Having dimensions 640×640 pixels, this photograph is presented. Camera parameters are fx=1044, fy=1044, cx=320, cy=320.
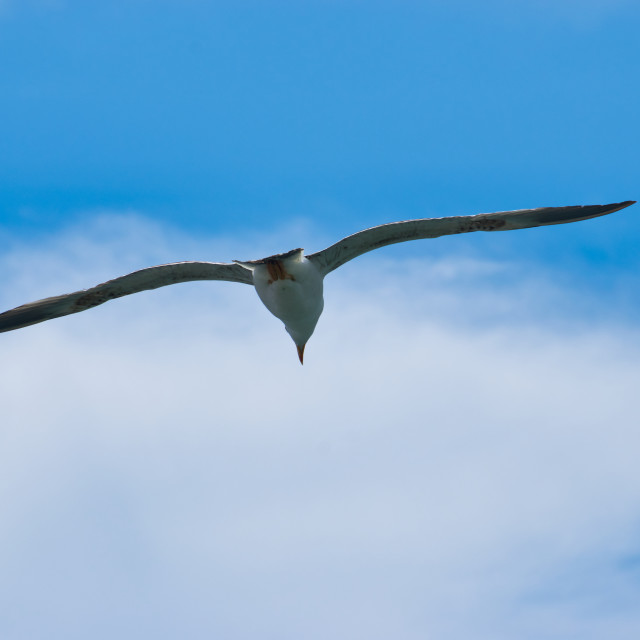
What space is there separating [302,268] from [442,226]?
216 cm

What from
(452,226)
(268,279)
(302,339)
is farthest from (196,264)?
(452,226)

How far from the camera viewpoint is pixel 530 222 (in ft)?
52.5

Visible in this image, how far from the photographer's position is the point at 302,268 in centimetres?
1552

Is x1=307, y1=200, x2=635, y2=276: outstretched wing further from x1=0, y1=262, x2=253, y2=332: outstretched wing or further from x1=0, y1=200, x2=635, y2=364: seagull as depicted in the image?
x1=0, y1=262, x2=253, y2=332: outstretched wing

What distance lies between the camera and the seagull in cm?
1534

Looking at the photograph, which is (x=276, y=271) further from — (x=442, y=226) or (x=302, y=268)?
(x=442, y=226)

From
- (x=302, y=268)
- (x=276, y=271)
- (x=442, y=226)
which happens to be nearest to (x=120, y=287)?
(x=276, y=271)

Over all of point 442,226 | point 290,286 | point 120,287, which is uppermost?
point 120,287

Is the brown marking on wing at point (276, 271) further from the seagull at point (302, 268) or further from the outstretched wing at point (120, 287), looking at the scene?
the outstretched wing at point (120, 287)

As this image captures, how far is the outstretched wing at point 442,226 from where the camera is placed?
15297mm

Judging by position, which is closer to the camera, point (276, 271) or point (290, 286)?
point (276, 271)

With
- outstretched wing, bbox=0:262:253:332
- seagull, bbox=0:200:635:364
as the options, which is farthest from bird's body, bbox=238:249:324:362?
outstretched wing, bbox=0:262:253:332

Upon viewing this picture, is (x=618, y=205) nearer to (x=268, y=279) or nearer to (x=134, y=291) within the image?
(x=268, y=279)

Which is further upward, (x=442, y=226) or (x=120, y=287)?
(x=120, y=287)
